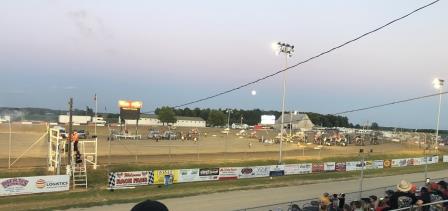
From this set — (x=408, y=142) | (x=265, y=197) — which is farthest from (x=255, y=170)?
(x=408, y=142)

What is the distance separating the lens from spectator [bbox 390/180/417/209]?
449 inches

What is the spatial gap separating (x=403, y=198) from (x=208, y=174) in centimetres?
2475

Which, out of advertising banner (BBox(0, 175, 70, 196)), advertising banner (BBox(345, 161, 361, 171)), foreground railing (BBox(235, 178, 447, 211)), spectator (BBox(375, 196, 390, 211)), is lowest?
advertising banner (BBox(345, 161, 361, 171))

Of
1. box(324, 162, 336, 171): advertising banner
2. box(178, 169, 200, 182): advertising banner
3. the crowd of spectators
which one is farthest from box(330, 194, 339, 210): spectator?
box(324, 162, 336, 171): advertising banner

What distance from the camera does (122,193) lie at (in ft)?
96.6

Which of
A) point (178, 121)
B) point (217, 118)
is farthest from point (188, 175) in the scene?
point (178, 121)

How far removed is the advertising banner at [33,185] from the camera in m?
26.3

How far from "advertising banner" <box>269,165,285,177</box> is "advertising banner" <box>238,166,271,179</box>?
0.95 ft

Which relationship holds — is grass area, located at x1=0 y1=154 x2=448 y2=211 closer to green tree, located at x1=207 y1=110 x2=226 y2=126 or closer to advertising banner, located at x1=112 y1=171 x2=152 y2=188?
advertising banner, located at x1=112 y1=171 x2=152 y2=188

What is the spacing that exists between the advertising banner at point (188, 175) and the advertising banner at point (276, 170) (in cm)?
724

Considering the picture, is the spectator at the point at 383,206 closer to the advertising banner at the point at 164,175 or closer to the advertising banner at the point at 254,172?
the advertising banner at the point at 164,175

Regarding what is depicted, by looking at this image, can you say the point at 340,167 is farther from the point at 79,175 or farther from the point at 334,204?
the point at 334,204

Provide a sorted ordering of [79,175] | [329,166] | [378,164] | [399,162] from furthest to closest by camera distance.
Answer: [399,162], [378,164], [329,166], [79,175]

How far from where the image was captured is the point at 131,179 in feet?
102
